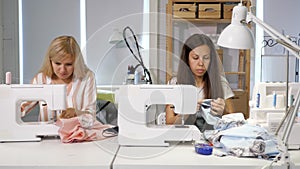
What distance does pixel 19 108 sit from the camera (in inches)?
59.2

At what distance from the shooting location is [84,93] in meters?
1.97

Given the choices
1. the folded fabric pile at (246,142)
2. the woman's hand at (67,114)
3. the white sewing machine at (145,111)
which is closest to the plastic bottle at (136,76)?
the woman's hand at (67,114)

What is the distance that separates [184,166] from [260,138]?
0.31m

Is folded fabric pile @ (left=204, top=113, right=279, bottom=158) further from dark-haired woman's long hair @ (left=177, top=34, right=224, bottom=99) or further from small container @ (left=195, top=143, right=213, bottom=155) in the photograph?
dark-haired woman's long hair @ (left=177, top=34, right=224, bottom=99)

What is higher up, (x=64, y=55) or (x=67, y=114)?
(x=64, y=55)

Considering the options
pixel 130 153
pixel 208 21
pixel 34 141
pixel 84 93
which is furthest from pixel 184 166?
pixel 208 21

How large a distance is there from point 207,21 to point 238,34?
1.90 metres

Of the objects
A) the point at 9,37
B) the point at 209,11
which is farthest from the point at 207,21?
the point at 9,37

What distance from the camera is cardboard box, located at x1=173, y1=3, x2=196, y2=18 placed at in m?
3.07

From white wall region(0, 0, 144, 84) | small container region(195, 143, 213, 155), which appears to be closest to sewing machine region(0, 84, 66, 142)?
small container region(195, 143, 213, 155)

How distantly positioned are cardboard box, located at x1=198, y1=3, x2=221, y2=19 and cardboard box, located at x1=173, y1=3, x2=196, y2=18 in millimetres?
62

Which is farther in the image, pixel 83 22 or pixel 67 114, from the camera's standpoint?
pixel 83 22

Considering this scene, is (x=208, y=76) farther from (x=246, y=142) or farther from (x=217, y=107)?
(x=246, y=142)

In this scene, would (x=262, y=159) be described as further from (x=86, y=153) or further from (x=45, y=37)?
(x=45, y=37)
